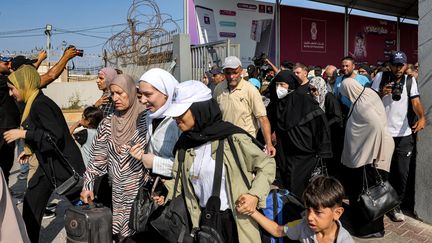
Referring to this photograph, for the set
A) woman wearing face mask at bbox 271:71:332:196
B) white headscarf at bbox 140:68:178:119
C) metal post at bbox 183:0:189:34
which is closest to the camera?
white headscarf at bbox 140:68:178:119

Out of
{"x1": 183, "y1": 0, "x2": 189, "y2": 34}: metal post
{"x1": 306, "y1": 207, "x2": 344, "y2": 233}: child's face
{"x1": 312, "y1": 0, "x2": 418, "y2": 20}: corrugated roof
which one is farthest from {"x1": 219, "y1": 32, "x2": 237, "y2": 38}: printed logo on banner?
{"x1": 306, "y1": 207, "x2": 344, "y2": 233}: child's face

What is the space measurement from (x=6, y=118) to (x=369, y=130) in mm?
4300

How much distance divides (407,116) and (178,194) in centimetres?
301

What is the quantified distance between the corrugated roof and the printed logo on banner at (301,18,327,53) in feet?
2.56

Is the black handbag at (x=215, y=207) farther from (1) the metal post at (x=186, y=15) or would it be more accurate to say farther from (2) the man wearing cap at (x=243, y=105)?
(1) the metal post at (x=186, y=15)

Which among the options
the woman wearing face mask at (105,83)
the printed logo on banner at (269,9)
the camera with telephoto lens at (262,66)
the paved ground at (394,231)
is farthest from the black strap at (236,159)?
the printed logo on banner at (269,9)

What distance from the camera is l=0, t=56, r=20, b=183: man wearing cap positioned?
4.82 m

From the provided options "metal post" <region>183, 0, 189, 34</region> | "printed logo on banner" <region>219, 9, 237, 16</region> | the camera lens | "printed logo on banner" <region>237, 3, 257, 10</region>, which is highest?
"printed logo on banner" <region>237, 3, 257, 10</region>

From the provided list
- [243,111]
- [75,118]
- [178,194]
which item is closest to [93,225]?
[178,194]

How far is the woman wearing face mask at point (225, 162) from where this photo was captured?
2.32 m

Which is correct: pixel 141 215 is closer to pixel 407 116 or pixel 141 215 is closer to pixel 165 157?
pixel 165 157

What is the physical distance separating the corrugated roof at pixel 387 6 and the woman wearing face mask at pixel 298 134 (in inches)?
394

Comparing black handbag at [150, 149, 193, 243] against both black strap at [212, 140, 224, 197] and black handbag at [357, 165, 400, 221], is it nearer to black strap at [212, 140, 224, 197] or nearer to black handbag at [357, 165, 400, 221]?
black strap at [212, 140, 224, 197]

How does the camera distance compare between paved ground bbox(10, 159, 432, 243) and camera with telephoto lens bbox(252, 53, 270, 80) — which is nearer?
paved ground bbox(10, 159, 432, 243)
